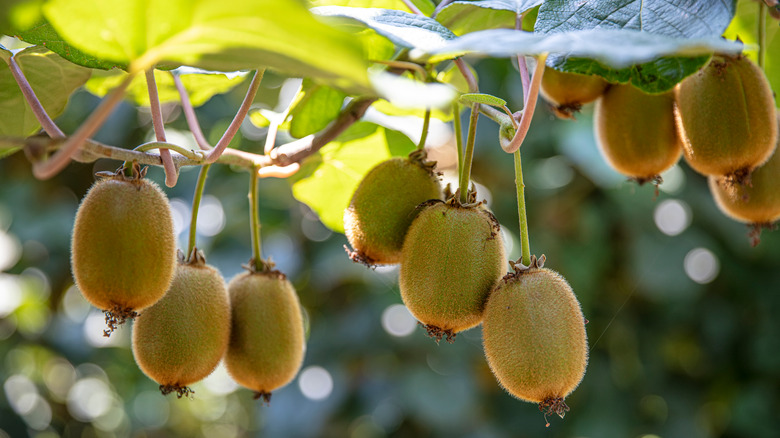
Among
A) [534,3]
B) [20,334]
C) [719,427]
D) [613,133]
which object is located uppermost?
[534,3]

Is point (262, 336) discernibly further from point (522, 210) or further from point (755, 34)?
point (755, 34)

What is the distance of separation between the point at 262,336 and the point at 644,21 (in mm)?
553

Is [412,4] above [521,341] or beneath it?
above

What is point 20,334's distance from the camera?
7.59 feet

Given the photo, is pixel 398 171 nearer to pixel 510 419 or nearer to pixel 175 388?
pixel 175 388

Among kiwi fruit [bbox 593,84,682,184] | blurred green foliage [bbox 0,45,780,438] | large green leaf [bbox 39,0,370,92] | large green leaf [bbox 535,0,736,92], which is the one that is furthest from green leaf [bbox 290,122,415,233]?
blurred green foliage [bbox 0,45,780,438]

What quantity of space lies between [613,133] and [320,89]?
39cm

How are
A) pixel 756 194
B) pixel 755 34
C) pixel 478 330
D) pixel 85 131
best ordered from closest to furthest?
pixel 85 131, pixel 756 194, pixel 755 34, pixel 478 330

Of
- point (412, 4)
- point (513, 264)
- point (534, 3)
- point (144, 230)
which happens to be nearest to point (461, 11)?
point (412, 4)

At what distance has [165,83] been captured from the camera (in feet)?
3.33

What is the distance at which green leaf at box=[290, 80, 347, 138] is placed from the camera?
90 cm

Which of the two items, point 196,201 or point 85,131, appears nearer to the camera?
point 85,131

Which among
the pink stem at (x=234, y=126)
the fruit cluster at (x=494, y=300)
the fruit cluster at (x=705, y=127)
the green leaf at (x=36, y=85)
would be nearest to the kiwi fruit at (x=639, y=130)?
→ the fruit cluster at (x=705, y=127)

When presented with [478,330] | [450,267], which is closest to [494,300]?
[450,267]
